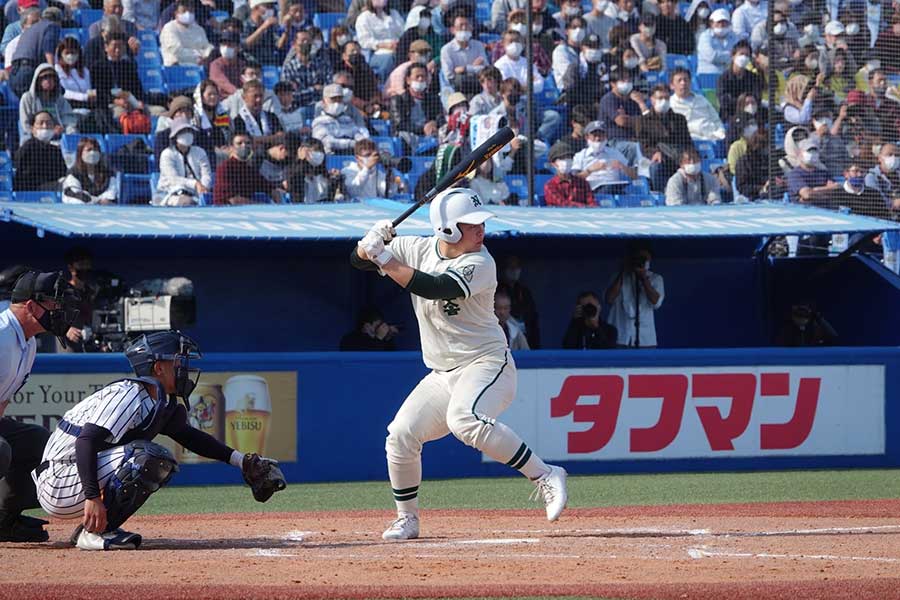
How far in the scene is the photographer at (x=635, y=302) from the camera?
13188 mm

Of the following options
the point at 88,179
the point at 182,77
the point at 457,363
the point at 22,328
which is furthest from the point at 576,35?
the point at 22,328

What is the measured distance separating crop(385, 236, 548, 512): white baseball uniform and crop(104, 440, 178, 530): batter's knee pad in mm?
1182

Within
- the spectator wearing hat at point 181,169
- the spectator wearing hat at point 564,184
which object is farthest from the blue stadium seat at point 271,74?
the spectator wearing hat at point 564,184

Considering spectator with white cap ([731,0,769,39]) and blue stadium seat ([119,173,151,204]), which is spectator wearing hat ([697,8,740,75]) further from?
blue stadium seat ([119,173,151,204])

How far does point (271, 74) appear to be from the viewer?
14695 millimetres

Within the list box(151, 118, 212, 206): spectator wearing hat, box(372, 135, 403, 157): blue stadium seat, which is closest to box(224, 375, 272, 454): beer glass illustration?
box(151, 118, 212, 206): spectator wearing hat

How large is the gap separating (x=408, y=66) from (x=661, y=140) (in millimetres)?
2891

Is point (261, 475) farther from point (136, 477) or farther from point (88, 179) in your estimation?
point (88, 179)

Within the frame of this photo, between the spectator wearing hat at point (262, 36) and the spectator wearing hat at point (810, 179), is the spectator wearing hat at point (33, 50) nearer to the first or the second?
the spectator wearing hat at point (262, 36)

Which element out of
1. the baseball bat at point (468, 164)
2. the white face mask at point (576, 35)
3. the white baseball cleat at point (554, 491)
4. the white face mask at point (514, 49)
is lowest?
the white baseball cleat at point (554, 491)

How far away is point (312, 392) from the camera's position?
36.0 ft

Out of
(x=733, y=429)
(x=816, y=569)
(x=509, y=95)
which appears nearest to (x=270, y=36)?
(x=509, y=95)

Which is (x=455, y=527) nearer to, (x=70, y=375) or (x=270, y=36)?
(x=70, y=375)

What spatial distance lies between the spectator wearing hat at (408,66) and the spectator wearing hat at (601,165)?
6.02ft
